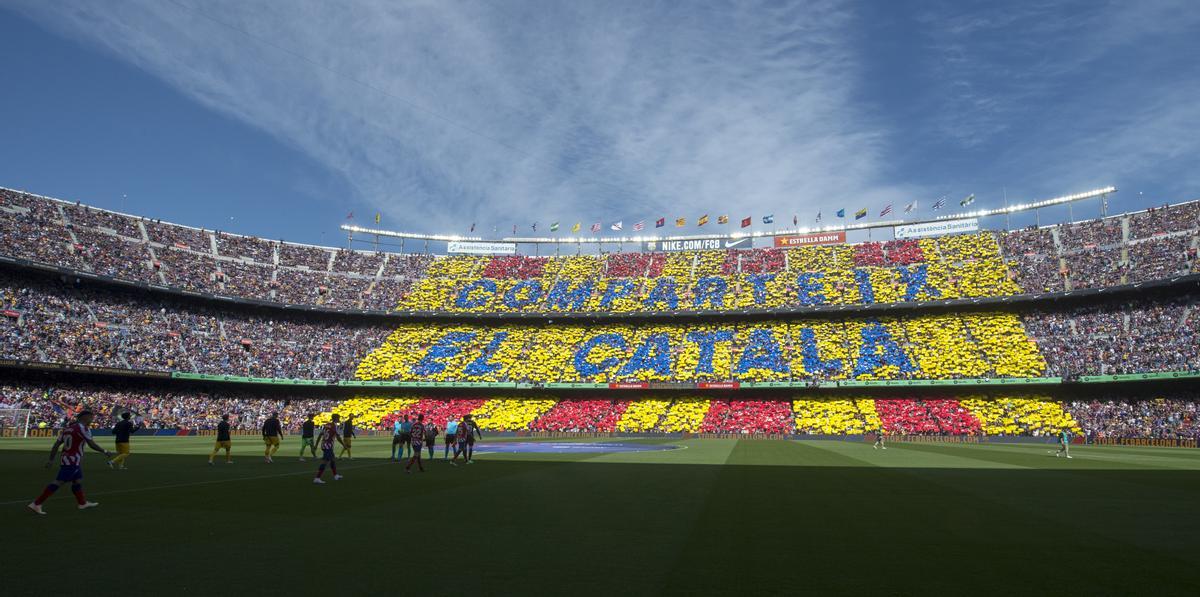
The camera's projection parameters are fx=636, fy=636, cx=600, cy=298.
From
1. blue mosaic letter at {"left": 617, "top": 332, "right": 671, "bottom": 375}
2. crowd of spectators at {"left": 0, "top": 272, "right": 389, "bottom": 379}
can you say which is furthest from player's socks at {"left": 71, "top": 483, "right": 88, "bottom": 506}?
blue mosaic letter at {"left": 617, "top": 332, "right": 671, "bottom": 375}

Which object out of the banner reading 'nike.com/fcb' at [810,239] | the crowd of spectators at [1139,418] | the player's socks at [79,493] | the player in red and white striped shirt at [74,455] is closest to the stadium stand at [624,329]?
the crowd of spectators at [1139,418]

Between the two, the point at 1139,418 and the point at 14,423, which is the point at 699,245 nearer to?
the point at 1139,418

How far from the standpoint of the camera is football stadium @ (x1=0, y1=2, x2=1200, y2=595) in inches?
327

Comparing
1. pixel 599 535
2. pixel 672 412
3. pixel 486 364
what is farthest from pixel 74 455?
pixel 486 364

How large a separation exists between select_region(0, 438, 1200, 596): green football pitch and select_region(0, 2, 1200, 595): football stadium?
8 cm

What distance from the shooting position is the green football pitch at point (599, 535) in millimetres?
7035

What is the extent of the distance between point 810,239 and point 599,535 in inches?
2796

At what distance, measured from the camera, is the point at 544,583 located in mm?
6969

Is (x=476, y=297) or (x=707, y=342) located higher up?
(x=476, y=297)

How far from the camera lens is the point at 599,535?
9.81 meters

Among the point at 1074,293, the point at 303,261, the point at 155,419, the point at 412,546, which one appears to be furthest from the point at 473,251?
the point at 412,546

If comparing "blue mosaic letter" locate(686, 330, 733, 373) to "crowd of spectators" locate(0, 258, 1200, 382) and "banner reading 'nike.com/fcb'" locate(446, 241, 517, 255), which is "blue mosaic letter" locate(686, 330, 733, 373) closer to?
"crowd of spectators" locate(0, 258, 1200, 382)

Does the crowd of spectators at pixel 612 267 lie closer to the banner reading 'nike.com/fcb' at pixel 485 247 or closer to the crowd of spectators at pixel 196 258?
the crowd of spectators at pixel 196 258

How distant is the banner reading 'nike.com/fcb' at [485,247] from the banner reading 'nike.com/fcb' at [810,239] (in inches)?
1303
